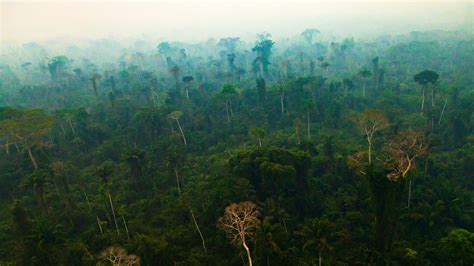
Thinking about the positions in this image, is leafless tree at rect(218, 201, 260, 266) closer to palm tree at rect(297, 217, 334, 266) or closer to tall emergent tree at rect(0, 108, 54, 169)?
palm tree at rect(297, 217, 334, 266)

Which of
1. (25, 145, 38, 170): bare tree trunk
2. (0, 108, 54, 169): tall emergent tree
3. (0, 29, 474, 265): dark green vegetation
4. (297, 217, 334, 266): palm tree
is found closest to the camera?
(297, 217, 334, 266): palm tree

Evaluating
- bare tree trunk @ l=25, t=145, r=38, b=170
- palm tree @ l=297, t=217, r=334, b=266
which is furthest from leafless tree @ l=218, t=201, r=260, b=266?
bare tree trunk @ l=25, t=145, r=38, b=170

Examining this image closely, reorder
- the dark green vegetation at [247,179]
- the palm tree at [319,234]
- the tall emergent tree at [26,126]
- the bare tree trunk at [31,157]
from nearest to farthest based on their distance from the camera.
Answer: the palm tree at [319,234]
the dark green vegetation at [247,179]
the tall emergent tree at [26,126]
the bare tree trunk at [31,157]

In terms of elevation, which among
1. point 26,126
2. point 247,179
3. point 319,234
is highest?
point 26,126

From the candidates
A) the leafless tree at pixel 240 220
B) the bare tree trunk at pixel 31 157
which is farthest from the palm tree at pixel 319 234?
the bare tree trunk at pixel 31 157

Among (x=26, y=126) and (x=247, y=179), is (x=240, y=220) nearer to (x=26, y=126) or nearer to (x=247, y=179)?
(x=247, y=179)

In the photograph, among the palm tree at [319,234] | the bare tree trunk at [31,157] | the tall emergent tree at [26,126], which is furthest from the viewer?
the bare tree trunk at [31,157]

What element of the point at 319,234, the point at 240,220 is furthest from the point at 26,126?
the point at 319,234

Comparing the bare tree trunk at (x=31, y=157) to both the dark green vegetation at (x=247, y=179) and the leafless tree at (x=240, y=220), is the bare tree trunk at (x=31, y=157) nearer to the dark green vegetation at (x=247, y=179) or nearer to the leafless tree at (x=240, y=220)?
the dark green vegetation at (x=247, y=179)

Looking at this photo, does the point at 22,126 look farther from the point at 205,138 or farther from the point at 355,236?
the point at 355,236
